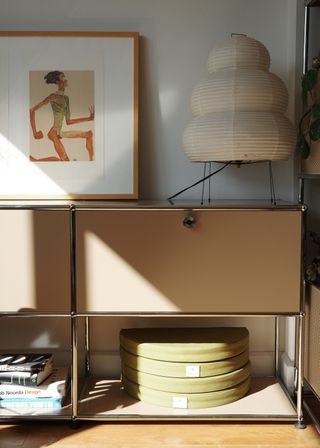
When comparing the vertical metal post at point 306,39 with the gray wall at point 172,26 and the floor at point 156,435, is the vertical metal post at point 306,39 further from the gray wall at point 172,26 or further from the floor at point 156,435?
the floor at point 156,435

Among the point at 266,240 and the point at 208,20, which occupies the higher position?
the point at 208,20

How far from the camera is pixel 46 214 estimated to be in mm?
2137

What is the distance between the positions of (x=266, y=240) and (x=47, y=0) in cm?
131

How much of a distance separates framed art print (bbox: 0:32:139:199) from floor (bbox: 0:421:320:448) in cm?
89

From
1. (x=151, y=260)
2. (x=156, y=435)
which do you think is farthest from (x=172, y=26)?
(x=156, y=435)

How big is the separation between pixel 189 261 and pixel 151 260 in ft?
0.43

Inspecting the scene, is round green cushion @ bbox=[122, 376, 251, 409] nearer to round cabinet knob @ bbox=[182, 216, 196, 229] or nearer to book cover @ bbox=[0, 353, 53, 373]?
book cover @ bbox=[0, 353, 53, 373]

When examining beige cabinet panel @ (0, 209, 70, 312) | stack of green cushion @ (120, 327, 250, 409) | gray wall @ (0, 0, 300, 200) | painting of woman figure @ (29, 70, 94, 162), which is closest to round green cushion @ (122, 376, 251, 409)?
stack of green cushion @ (120, 327, 250, 409)

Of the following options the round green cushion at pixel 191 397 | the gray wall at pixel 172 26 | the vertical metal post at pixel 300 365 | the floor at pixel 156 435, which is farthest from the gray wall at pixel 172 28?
the floor at pixel 156 435

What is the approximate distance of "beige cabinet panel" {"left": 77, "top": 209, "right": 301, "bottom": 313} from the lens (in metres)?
2.15

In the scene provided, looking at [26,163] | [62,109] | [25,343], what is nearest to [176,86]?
[62,109]

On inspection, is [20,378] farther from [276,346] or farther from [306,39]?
[306,39]

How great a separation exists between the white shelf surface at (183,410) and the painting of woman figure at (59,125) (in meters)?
0.94

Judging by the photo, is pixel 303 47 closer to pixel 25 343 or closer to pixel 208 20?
pixel 208 20
